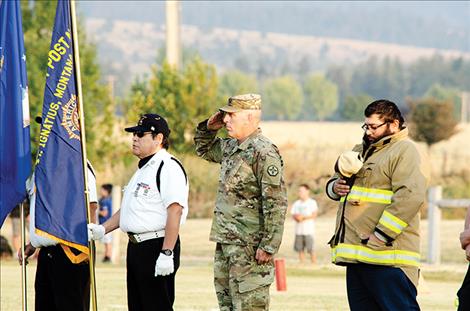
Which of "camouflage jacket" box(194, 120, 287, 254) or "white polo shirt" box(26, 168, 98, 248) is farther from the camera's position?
"white polo shirt" box(26, 168, 98, 248)

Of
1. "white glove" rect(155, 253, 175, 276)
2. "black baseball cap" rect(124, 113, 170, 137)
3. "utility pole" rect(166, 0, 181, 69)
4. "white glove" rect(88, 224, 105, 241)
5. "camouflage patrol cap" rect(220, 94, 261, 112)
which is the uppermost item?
"utility pole" rect(166, 0, 181, 69)

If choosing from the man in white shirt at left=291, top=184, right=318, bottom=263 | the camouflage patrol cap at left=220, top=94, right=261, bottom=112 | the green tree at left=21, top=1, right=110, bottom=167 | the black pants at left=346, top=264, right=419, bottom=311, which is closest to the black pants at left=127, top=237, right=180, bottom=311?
the camouflage patrol cap at left=220, top=94, right=261, bottom=112

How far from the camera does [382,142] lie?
984cm

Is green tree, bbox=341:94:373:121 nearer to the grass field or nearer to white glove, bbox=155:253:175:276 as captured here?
the grass field

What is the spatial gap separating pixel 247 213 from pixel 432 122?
57804 millimetres

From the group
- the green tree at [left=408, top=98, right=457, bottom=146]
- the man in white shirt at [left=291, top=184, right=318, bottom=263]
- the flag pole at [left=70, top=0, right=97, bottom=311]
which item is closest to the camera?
the flag pole at [left=70, top=0, right=97, bottom=311]

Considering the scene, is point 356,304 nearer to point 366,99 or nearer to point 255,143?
point 255,143

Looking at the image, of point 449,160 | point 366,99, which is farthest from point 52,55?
point 366,99

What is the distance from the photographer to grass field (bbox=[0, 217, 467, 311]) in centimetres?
1700

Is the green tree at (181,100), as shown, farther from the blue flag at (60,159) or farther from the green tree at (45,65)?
the blue flag at (60,159)

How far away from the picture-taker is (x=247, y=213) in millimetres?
10086

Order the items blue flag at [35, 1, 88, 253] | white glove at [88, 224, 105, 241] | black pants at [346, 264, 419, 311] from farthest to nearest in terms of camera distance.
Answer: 1. white glove at [88, 224, 105, 241]
2. blue flag at [35, 1, 88, 253]
3. black pants at [346, 264, 419, 311]

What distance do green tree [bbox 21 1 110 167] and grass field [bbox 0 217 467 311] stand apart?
5.16m

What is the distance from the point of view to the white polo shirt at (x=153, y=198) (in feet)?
34.1
